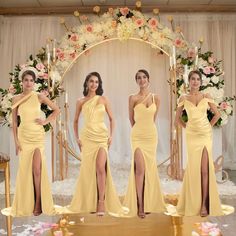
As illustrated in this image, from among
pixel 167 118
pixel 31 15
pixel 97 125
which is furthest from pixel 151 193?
pixel 31 15

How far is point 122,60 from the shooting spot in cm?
852

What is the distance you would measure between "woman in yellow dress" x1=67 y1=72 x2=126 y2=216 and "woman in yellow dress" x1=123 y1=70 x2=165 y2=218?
0.63 feet

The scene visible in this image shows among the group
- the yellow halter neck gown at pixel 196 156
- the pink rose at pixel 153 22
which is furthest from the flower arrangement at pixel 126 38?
the yellow halter neck gown at pixel 196 156

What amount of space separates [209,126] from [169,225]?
105 centimetres

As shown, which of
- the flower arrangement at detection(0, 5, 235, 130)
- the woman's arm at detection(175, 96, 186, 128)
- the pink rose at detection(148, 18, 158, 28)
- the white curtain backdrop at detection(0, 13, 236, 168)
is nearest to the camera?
the woman's arm at detection(175, 96, 186, 128)

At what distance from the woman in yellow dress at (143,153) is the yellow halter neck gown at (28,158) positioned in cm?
80

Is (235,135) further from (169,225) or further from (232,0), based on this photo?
(169,225)

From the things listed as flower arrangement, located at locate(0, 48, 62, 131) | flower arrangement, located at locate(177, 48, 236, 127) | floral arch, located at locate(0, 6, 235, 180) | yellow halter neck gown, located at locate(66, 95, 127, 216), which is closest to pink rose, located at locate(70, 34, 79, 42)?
floral arch, located at locate(0, 6, 235, 180)

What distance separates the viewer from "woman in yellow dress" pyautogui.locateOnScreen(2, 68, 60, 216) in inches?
164

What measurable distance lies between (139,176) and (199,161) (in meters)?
0.58

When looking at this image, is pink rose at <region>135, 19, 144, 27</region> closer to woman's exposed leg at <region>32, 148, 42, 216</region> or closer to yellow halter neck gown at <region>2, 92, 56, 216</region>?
yellow halter neck gown at <region>2, 92, 56, 216</region>

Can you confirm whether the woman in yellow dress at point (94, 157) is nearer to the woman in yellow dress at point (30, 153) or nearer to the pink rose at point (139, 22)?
the woman in yellow dress at point (30, 153)

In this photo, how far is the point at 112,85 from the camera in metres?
8.62

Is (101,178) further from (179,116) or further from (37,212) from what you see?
(179,116)
